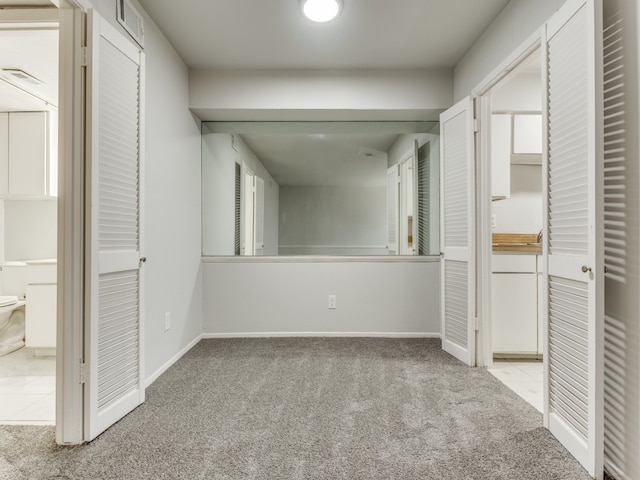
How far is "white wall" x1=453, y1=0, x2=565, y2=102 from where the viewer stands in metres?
1.98

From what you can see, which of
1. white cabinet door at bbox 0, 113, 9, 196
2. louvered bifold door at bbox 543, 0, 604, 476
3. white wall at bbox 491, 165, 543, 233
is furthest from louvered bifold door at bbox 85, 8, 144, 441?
white wall at bbox 491, 165, 543, 233

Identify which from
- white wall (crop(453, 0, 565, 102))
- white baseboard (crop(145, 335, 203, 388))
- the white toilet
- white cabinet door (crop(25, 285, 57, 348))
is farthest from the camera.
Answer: the white toilet

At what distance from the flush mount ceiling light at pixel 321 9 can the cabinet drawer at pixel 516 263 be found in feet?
6.88

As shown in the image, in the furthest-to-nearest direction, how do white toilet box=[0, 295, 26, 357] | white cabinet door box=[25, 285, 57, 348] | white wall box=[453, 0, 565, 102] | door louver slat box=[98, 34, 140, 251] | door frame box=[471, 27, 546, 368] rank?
white toilet box=[0, 295, 26, 357]
white cabinet door box=[25, 285, 57, 348]
door frame box=[471, 27, 546, 368]
white wall box=[453, 0, 565, 102]
door louver slat box=[98, 34, 140, 251]

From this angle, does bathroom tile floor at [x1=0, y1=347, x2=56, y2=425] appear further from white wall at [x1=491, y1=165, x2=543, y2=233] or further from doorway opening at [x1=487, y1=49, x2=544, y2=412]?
white wall at [x1=491, y1=165, x2=543, y2=233]

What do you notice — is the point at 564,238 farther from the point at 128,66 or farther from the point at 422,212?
the point at 128,66

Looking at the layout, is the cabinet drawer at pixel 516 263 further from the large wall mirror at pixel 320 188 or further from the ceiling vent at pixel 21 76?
the ceiling vent at pixel 21 76

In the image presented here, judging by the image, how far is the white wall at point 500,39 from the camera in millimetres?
1984

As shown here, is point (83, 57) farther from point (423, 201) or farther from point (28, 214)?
point (423, 201)

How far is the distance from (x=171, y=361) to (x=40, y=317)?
1.16m

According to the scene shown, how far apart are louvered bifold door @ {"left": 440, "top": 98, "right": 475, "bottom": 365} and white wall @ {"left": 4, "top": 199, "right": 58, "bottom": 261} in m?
3.72

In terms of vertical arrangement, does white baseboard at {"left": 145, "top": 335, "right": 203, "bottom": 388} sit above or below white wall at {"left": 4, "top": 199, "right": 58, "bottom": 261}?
below

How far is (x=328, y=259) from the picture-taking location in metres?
3.54

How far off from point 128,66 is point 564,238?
2.35m
